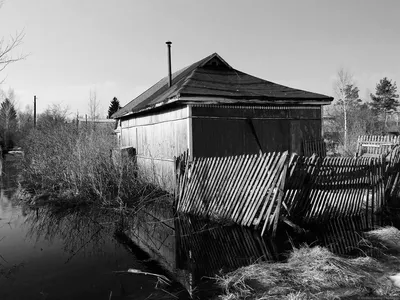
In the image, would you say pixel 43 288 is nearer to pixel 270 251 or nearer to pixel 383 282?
pixel 270 251

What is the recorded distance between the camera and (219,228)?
6.47 meters

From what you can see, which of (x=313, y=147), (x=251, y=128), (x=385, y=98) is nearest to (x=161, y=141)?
(x=251, y=128)

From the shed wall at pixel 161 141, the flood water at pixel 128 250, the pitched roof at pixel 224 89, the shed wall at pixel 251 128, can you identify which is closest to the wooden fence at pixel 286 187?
the flood water at pixel 128 250

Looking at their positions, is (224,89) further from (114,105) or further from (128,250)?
(114,105)

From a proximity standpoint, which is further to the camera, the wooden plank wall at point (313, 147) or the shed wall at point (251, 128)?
the wooden plank wall at point (313, 147)

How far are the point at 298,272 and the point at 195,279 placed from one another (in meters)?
1.37

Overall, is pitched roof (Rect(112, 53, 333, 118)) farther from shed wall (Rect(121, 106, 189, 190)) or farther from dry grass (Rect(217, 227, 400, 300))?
dry grass (Rect(217, 227, 400, 300))

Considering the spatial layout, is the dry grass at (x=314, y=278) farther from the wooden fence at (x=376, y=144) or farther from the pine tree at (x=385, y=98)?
the pine tree at (x=385, y=98)

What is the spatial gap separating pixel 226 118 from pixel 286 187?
3.87 metres

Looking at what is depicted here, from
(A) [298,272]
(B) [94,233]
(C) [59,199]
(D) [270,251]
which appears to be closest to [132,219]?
(B) [94,233]

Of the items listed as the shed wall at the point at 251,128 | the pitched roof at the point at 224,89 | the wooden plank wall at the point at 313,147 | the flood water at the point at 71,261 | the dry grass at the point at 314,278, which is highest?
the pitched roof at the point at 224,89

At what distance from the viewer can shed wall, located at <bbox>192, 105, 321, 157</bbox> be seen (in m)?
9.01

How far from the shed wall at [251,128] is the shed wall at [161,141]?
53 centimetres

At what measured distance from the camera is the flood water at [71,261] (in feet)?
13.0
